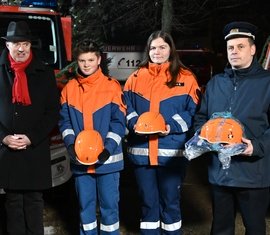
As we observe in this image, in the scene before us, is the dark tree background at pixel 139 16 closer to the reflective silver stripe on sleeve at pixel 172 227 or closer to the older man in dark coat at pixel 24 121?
the older man in dark coat at pixel 24 121

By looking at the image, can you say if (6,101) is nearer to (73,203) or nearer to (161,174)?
(161,174)

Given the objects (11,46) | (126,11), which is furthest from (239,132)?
(126,11)

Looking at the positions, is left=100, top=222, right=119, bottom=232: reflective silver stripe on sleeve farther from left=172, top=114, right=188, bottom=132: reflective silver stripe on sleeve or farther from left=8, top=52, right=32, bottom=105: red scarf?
left=8, top=52, right=32, bottom=105: red scarf

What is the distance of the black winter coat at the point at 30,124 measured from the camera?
12.6 ft

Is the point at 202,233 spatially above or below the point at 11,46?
below

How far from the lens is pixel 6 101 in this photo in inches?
151

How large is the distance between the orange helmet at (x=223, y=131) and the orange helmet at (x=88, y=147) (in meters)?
0.85

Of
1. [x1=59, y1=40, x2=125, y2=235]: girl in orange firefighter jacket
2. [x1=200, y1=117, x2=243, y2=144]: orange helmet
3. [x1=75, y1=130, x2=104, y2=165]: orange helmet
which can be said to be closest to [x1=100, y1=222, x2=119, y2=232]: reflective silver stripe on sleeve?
[x1=59, y1=40, x2=125, y2=235]: girl in orange firefighter jacket

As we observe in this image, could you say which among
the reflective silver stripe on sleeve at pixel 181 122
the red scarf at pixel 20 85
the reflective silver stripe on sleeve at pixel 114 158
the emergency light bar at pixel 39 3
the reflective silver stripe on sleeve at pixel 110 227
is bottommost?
the reflective silver stripe on sleeve at pixel 110 227

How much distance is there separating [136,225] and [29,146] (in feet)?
5.67

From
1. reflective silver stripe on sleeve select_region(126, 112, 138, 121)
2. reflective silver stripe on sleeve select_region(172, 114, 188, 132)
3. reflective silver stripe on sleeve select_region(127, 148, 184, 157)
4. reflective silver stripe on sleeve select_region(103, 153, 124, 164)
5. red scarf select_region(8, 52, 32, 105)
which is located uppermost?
red scarf select_region(8, 52, 32, 105)

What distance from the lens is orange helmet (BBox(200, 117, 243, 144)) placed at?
3.26 m

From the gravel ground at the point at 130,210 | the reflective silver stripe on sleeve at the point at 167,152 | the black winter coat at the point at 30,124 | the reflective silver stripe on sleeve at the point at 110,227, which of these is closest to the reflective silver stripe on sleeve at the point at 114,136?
the reflective silver stripe on sleeve at the point at 167,152

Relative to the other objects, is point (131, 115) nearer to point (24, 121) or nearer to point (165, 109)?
point (165, 109)
